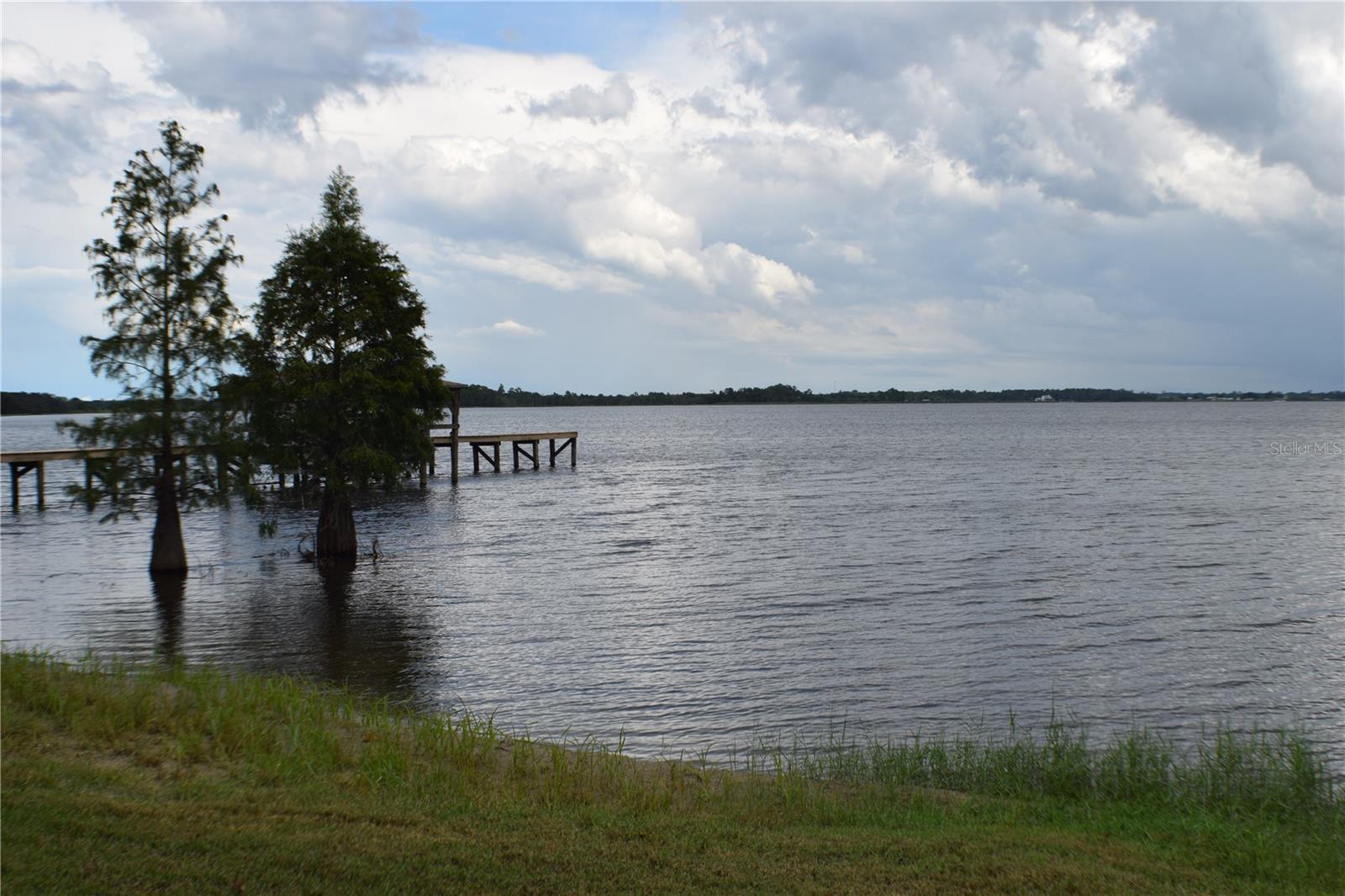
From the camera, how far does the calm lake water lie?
47.5 feet

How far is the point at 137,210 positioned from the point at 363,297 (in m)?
5.23

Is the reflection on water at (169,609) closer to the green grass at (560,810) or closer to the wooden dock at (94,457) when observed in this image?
the wooden dock at (94,457)

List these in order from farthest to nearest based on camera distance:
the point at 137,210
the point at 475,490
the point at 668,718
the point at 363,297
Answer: the point at 475,490, the point at 363,297, the point at 137,210, the point at 668,718

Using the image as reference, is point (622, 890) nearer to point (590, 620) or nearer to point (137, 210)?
point (590, 620)

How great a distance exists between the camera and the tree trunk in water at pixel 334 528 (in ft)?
89.4

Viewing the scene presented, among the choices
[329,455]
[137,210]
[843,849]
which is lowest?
[843,849]

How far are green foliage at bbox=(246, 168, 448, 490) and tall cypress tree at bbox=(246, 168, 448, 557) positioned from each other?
0.9 inches

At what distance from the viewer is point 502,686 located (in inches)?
605

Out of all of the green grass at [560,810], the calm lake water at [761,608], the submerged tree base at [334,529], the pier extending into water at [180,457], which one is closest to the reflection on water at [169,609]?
the calm lake water at [761,608]

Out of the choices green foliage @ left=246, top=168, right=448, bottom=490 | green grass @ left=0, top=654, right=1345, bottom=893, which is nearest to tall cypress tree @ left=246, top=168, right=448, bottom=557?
green foliage @ left=246, top=168, right=448, bottom=490

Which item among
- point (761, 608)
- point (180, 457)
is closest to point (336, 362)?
point (180, 457)

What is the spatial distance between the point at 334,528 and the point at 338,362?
16.2ft

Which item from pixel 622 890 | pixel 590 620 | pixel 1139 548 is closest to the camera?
pixel 622 890

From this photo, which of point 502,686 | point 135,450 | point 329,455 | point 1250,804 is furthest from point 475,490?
point 1250,804
